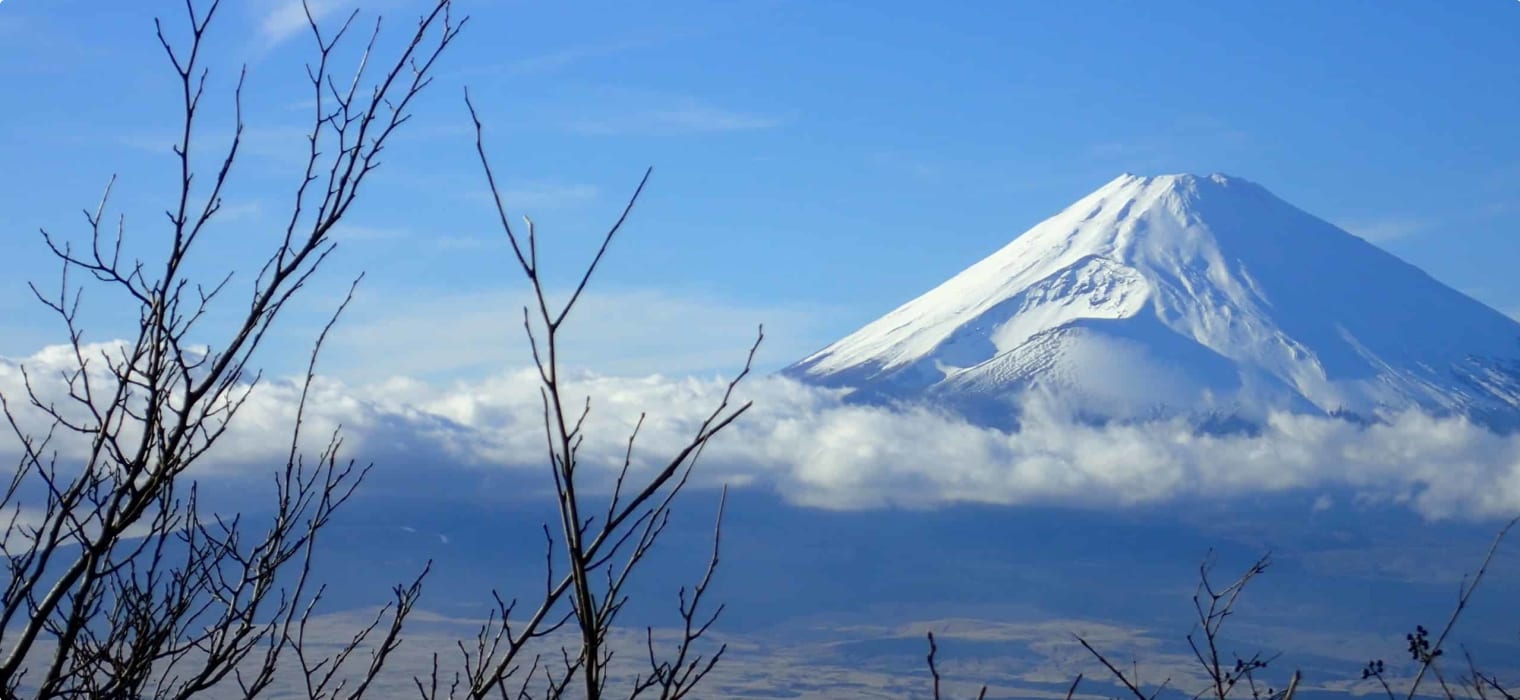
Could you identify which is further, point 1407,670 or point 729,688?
point 729,688

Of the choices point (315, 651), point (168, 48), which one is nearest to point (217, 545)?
point (168, 48)

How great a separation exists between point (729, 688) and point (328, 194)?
182 meters

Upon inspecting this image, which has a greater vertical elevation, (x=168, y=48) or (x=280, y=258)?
(x=168, y=48)

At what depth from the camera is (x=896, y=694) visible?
181 metres

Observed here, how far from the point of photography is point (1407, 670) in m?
163

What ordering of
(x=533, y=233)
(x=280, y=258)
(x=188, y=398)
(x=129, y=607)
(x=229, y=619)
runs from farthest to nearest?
(x=129, y=607)
(x=229, y=619)
(x=280, y=258)
(x=188, y=398)
(x=533, y=233)

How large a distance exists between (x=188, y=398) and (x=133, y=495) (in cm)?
30

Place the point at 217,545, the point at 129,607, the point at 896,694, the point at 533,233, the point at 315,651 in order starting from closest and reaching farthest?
the point at 533,233 < the point at 129,607 < the point at 217,545 < the point at 315,651 < the point at 896,694

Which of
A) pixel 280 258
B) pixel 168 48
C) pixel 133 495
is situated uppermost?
pixel 168 48

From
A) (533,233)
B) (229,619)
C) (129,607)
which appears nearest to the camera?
(533,233)

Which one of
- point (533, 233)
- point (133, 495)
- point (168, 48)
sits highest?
point (168, 48)

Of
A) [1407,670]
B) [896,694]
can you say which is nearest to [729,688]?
[896,694]

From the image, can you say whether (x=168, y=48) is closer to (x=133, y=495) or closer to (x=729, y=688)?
(x=133, y=495)

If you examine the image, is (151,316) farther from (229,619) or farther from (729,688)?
(729,688)
